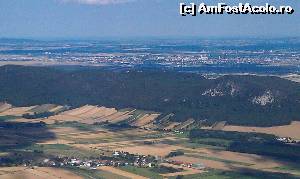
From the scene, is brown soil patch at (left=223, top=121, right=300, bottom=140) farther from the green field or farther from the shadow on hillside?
the green field

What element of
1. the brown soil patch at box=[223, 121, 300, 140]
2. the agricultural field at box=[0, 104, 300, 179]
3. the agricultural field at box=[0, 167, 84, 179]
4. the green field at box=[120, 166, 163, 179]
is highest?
the agricultural field at box=[0, 167, 84, 179]

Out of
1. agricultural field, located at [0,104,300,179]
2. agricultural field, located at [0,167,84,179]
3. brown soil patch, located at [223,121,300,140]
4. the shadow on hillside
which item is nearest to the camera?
agricultural field, located at [0,167,84,179]

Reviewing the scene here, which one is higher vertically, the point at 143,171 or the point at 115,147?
the point at 143,171

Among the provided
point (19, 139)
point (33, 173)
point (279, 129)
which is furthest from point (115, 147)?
point (279, 129)

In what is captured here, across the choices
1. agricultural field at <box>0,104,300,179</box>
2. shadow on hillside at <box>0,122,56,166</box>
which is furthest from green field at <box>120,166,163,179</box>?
shadow on hillside at <box>0,122,56,166</box>

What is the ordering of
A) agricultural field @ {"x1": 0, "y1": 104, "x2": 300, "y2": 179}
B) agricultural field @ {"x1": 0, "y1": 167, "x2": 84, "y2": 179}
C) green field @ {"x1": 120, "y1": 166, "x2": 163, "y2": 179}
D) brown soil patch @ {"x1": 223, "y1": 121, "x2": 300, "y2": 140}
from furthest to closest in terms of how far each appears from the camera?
brown soil patch @ {"x1": 223, "y1": 121, "x2": 300, "y2": 140}, agricultural field @ {"x1": 0, "y1": 104, "x2": 300, "y2": 179}, green field @ {"x1": 120, "y1": 166, "x2": 163, "y2": 179}, agricultural field @ {"x1": 0, "y1": 167, "x2": 84, "y2": 179}

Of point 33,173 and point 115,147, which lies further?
point 115,147

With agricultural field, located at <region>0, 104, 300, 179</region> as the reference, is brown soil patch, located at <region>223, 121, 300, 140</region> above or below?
below

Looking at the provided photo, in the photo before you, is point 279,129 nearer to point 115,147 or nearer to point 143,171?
point 115,147
